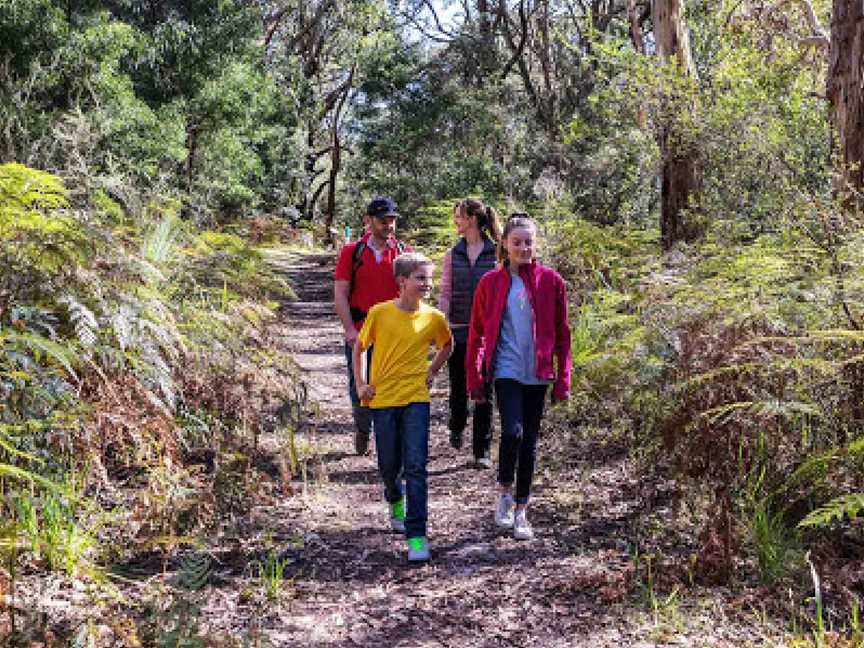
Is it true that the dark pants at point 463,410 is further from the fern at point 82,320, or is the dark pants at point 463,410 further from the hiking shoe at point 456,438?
the fern at point 82,320

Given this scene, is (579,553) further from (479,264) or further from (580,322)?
(580,322)

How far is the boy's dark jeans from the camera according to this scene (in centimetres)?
457

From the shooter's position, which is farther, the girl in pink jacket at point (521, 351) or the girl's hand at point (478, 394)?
the girl's hand at point (478, 394)

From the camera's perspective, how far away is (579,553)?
466cm

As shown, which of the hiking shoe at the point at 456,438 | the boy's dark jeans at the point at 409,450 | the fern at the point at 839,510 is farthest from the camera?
the hiking shoe at the point at 456,438

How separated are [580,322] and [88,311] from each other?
5.07 m

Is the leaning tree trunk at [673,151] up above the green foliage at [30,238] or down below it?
above

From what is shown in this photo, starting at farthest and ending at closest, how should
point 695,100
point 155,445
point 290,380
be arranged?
1. point 695,100
2. point 290,380
3. point 155,445

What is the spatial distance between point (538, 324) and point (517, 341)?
0.53 ft

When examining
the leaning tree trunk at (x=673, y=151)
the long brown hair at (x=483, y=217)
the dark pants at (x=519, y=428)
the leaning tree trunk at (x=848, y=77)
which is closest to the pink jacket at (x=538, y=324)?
the dark pants at (x=519, y=428)

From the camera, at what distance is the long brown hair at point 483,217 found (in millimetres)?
6363

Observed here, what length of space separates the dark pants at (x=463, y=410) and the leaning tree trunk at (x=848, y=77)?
4417mm

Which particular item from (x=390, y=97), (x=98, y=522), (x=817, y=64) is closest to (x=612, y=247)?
(x=817, y=64)

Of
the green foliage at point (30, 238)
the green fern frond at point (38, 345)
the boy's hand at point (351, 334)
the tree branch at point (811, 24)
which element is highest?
the tree branch at point (811, 24)
